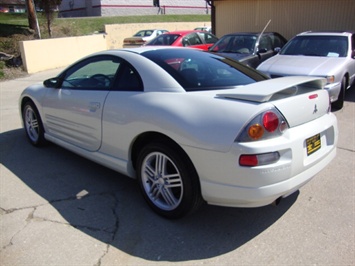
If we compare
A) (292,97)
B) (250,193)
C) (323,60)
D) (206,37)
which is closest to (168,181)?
(250,193)

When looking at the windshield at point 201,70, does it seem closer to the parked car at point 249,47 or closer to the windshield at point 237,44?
the parked car at point 249,47

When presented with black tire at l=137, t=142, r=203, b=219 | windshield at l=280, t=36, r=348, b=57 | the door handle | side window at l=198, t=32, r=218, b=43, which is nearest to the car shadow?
black tire at l=137, t=142, r=203, b=219

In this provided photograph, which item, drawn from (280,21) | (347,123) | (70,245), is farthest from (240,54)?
(70,245)

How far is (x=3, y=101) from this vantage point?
8930mm

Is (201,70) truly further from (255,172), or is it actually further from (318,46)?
(318,46)

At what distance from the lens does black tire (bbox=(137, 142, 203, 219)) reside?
9.36ft

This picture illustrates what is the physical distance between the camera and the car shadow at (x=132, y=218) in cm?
278

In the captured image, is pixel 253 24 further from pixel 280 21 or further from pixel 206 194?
pixel 206 194

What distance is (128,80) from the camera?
3463mm

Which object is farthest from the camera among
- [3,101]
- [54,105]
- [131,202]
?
[3,101]

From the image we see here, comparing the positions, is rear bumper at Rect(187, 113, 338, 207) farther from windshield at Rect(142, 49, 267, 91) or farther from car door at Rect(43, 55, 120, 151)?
car door at Rect(43, 55, 120, 151)

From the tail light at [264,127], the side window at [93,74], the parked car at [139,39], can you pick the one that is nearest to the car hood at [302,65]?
the side window at [93,74]

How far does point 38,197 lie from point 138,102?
153 cm

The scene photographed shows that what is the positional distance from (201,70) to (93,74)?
1398mm
